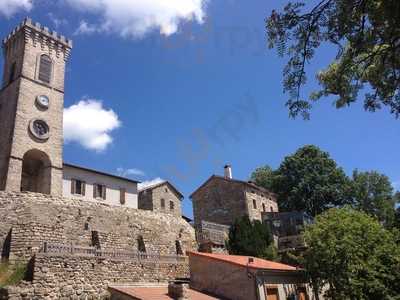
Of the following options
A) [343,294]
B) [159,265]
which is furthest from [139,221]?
[343,294]

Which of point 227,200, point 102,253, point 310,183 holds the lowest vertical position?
point 102,253

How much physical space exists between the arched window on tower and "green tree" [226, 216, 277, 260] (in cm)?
1911

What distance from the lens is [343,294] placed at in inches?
815

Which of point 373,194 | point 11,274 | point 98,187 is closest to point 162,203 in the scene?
point 98,187

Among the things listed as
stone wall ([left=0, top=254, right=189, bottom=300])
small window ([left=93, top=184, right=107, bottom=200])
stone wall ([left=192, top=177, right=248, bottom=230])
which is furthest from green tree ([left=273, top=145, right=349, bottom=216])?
stone wall ([left=0, top=254, right=189, bottom=300])

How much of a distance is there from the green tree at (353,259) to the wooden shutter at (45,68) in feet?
75.6

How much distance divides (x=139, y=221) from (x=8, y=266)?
34.1 feet

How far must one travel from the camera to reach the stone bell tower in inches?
1113

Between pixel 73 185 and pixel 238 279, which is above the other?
pixel 73 185

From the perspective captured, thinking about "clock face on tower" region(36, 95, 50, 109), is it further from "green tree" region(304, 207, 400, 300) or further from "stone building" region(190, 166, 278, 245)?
"green tree" region(304, 207, 400, 300)

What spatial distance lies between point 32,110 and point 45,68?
4.24 m

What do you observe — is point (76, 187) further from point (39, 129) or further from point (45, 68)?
point (45, 68)

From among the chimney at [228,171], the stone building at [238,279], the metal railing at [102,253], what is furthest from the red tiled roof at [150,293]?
the chimney at [228,171]

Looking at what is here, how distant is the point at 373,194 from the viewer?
52.3 metres
